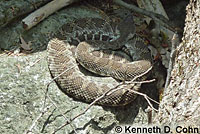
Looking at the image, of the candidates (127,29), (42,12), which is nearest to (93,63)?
(127,29)

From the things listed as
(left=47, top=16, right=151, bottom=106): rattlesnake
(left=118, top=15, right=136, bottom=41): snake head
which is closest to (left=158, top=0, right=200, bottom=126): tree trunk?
(left=47, top=16, right=151, bottom=106): rattlesnake

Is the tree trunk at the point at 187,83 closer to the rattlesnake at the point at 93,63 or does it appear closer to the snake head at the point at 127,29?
the rattlesnake at the point at 93,63

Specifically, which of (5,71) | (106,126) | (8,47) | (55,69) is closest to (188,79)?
(106,126)

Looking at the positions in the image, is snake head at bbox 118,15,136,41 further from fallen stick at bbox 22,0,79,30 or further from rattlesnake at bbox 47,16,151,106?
fallen stick at bbox 22,0,79,30

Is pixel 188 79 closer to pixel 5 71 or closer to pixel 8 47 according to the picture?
pixel 5 71

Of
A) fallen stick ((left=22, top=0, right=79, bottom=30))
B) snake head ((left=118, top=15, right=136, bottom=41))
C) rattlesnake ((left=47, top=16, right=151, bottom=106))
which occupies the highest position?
fallen stick ((left=22, top=0, right=79, bottom=30))
